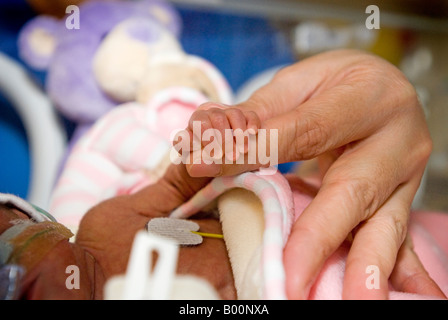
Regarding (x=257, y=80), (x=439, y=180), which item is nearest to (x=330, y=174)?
(x=257, y=80)

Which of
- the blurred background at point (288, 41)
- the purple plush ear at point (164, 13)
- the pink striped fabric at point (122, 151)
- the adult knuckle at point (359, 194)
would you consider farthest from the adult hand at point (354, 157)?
the purple plush ear at point (164, 13)

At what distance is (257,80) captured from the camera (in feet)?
3.90

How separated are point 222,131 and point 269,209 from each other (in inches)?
3.8

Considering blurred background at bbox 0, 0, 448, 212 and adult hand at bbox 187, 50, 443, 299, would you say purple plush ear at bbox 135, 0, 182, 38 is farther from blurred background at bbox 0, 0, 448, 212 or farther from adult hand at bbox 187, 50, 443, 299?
adult hand at bbox 187, 50, 443, 299

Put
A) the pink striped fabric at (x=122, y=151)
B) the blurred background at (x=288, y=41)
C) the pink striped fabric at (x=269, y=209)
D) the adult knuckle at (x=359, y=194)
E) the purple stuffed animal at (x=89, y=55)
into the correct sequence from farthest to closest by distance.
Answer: the blurred background at (x=288, y=41) < the purple stuffed animal at (x=89, y=55) < the pink striped fabric at (x=122, y=151) < the adult knuckle at (x=359, y=194) < the pink striped fabric at (x=269, y=209)

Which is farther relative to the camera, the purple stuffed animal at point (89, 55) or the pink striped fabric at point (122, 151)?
the purple stuffed animal at point (89, 55)

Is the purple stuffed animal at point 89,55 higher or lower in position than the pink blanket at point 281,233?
higher

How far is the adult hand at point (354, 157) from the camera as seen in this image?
489 millimetres

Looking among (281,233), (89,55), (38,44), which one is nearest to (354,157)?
(281,233)

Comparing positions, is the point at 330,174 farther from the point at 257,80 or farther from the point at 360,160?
the point at 257,80

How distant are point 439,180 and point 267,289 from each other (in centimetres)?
101

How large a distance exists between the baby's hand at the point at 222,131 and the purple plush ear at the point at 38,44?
2.67 feet
